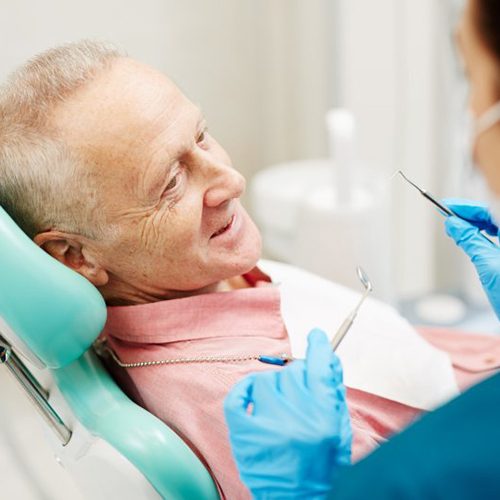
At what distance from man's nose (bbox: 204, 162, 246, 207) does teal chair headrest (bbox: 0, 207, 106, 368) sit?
0.80 feet

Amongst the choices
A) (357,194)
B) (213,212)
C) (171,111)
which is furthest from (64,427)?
(357,194)

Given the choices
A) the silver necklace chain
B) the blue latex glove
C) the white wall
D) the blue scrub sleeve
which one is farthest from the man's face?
the white wall

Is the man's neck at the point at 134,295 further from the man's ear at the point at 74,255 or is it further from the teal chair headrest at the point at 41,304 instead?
the teal chair headrest at the point at 41,304

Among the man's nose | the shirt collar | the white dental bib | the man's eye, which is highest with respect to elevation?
the man's eye

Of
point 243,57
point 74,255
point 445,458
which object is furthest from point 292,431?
point 243,57

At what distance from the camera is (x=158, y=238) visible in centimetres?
117

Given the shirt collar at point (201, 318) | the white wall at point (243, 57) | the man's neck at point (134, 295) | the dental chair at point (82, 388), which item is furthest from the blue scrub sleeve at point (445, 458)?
the white wall at point (243, 57)

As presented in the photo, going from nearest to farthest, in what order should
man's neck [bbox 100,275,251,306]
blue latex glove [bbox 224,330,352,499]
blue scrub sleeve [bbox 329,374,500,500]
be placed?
blue scrub sleeve [bbox 329,374,500,500] → blue latex glove [bbox 224,330,352,499] → man's neck [bbox 100,275,251,306]

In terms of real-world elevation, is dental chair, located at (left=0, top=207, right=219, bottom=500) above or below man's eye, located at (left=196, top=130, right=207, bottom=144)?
below

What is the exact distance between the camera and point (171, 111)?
1.15 metres

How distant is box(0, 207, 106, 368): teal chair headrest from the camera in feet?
3.34

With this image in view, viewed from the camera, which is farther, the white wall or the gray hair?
the white wall

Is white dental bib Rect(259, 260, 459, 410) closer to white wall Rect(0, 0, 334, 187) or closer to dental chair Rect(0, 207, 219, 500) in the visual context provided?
dental chair Rect(0, 207, 219, 500)

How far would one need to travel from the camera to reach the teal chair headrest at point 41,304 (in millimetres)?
1018
